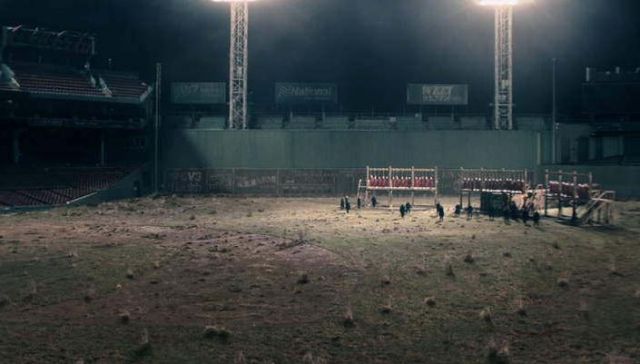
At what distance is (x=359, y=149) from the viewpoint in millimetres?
54844

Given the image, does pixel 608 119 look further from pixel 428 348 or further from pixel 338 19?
pixel 428 348

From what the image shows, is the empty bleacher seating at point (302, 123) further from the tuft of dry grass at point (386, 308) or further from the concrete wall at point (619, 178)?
the tuft of dry grass at point (386, 308)

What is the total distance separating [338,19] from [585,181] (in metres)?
38.8

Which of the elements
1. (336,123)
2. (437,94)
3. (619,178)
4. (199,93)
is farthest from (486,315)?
(199,93)

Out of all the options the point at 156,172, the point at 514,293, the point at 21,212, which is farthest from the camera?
the point at 156,172

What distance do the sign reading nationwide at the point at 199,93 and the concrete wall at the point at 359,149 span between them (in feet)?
40.2

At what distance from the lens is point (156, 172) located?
5303 centimetres

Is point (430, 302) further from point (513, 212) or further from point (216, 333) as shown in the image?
point (513, 212)

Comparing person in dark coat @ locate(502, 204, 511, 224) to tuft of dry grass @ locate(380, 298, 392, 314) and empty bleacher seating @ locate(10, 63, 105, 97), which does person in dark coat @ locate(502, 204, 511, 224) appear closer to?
tuft of dry grass @ locate(380, 298, 392, 314)

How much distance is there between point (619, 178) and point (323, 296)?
4312cm

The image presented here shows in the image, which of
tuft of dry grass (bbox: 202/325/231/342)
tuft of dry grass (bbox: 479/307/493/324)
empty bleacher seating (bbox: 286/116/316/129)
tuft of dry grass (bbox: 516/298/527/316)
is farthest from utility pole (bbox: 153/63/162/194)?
tuft of dry grass (bbox: 516/298/527/316)

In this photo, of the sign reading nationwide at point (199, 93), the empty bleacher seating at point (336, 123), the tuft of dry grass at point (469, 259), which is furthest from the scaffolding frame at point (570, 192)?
the sign reading nationwide at point (199, 93)

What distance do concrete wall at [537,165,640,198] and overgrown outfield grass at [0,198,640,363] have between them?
24.6 metres

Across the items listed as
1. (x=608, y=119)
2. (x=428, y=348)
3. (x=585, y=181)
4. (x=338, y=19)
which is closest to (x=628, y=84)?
(x=608, y=119)
